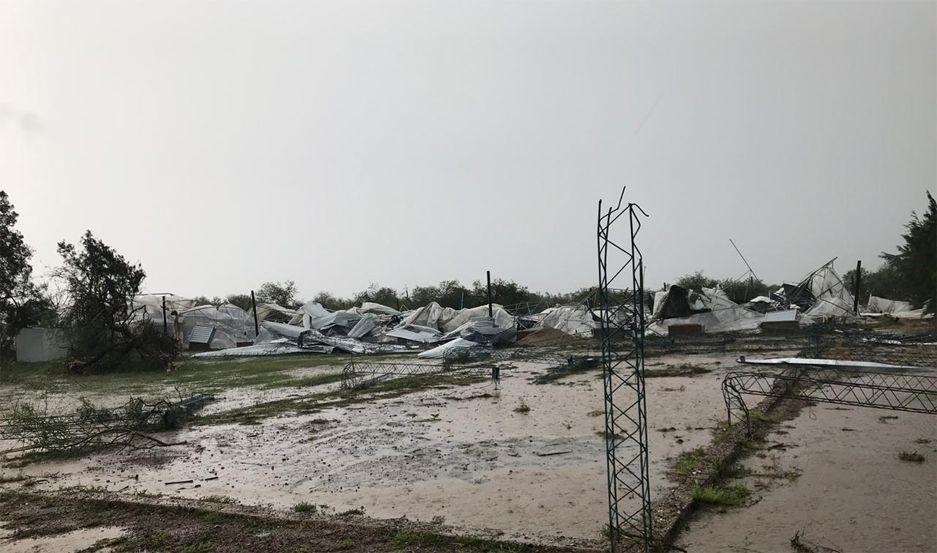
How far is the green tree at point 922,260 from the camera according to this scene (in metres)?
28.5

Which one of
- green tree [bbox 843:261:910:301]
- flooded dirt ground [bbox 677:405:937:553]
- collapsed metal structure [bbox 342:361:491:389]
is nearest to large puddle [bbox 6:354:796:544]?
flooded dirt ground [bbox 677:405:937:553]

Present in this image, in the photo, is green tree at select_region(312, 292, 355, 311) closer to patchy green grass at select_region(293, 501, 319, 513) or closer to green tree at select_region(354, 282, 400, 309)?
green tree at select_region(354, 282, 400, 309)

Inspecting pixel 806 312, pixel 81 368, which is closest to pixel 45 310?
pixel 81 368

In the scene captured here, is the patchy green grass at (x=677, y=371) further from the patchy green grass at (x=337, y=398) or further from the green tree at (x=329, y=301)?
the green tree at (x=329, y=301)

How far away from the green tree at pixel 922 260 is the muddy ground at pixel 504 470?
69.4 ft

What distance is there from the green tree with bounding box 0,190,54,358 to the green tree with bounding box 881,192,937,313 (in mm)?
45221

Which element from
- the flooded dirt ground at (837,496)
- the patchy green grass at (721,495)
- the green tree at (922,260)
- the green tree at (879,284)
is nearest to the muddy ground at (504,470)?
the flooded dirt ground at (837,496)

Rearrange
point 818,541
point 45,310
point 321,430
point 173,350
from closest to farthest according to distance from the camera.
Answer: point 818,541, point 321,430, point 173,350, point 45,310

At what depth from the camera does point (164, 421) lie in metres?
12.5

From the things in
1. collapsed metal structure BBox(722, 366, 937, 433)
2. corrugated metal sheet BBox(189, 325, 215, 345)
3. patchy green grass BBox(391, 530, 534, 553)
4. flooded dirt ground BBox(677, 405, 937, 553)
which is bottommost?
patchy green grass BBox(391, 530, 534, 553)

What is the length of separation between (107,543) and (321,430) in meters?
5.59

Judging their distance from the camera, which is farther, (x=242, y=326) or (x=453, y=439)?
(x=242, y=326)

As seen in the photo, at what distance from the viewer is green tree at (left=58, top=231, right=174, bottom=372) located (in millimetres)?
26031

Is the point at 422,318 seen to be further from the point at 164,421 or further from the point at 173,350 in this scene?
the point at 164,421
